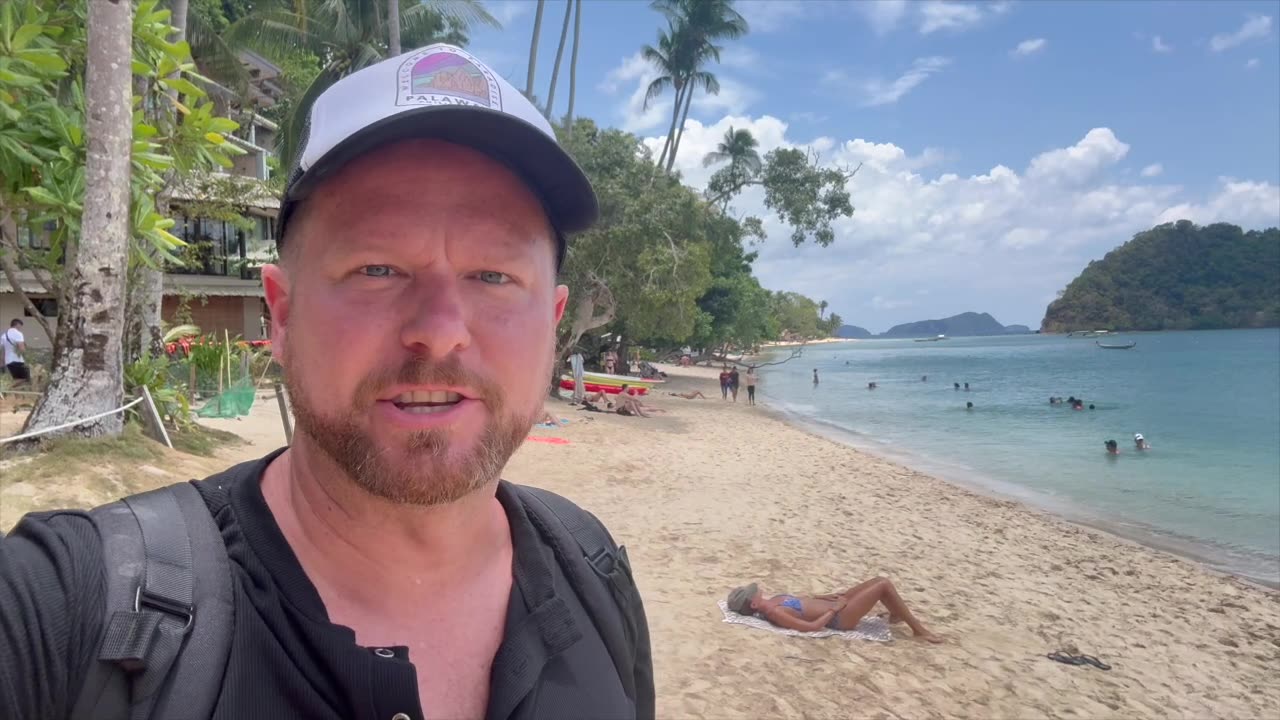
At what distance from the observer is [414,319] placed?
113 centimetres

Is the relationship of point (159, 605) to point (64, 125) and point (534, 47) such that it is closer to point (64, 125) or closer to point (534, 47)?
point (64, 125)

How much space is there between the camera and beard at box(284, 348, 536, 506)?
3.62 ft

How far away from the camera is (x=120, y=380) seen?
6750 millimetres

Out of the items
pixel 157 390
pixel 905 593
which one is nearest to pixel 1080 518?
pixel 905 593

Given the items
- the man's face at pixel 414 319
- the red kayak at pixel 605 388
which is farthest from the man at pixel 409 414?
the red kayak at pixel 605 388

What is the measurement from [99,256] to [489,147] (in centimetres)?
664

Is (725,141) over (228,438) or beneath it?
over

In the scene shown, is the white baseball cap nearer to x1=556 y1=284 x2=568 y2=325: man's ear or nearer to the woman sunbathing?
x1=556 y1=284 x2=568 y2=325: man's ear

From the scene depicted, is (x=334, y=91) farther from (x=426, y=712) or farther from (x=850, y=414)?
(x=850, y=414)

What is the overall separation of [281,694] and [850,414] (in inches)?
1295

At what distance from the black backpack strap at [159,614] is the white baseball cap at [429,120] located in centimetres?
50

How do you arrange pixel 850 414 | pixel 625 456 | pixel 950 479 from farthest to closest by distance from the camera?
pixel 850 414
pixel 950 479
pixel 625 456

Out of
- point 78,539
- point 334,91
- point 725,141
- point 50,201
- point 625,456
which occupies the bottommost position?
point 625,456

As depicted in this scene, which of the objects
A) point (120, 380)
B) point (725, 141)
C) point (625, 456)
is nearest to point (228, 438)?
point (120, 380)
